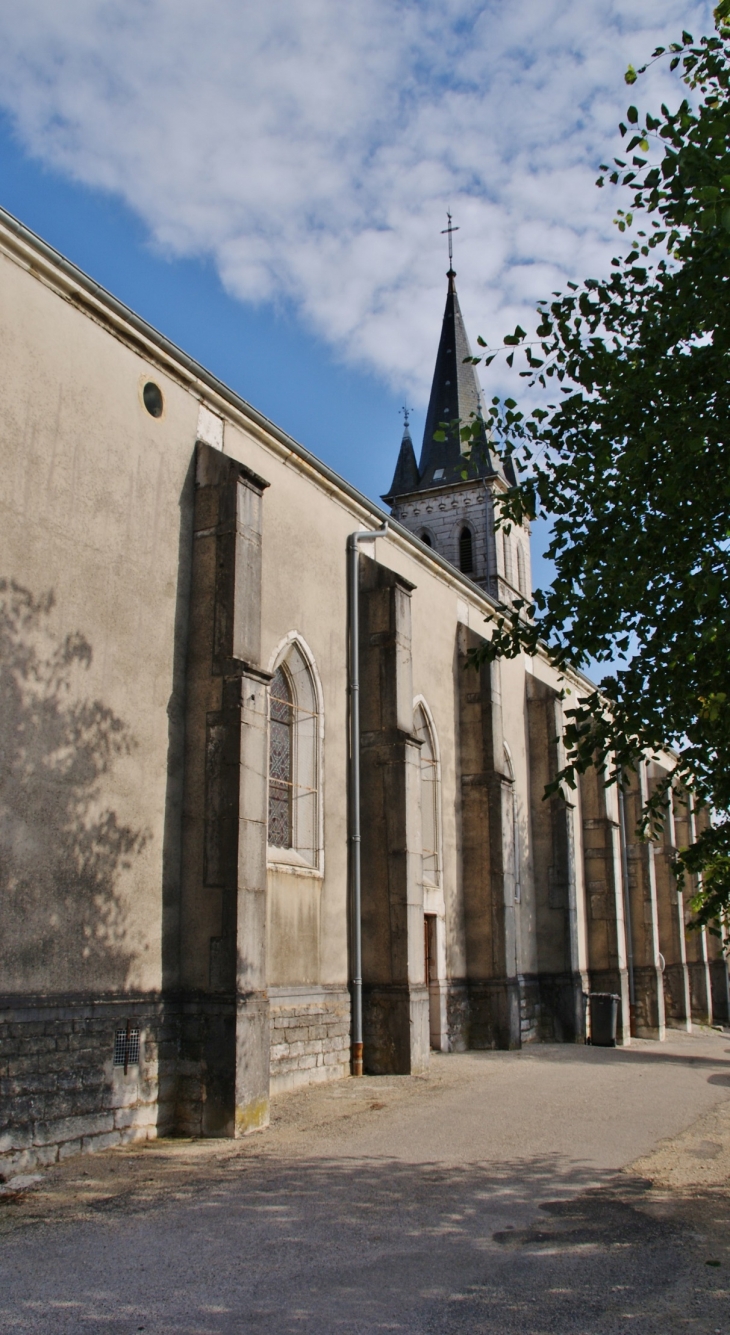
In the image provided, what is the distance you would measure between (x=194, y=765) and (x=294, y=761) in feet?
9.22

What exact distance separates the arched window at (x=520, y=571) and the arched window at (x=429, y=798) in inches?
1047

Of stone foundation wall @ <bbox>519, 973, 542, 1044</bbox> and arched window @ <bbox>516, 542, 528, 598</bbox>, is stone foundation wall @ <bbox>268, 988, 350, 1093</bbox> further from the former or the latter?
arched window @ <bbox>516, 542, 528, 598</bbox>

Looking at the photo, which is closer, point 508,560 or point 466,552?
point 466,552

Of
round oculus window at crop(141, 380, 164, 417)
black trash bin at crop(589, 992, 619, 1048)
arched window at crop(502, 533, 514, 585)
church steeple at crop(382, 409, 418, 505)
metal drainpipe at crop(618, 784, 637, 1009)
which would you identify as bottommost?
black trash bin at crop(589, 992, 619, 1048)

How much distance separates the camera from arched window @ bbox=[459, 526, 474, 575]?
4031 cm

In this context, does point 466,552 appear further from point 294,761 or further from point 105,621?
point 105,621

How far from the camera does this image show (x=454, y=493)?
4131cm

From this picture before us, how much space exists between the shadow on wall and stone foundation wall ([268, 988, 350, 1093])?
2.98 m

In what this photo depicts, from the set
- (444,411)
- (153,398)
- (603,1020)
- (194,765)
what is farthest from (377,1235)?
(444,411)

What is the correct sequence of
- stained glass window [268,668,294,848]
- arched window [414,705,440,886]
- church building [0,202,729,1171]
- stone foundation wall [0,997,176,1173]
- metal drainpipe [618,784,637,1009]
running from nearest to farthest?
1. stone foundation wall [0,997,176,1173]
2. church building [0,202,729,1171]
3. stained glass window [268,668,294,848]
4. arched window [414,705,440,886]
5. metal drainpipe [618,784,637,1009]

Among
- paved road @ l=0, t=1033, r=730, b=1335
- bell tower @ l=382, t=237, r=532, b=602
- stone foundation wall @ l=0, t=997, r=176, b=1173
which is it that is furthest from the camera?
bell tower @ l=382, t=237, r=532, b=602

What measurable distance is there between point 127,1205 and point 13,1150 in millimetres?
1397

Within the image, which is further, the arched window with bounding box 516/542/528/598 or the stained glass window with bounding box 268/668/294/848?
the arched window with bounding box 516/542/528/598

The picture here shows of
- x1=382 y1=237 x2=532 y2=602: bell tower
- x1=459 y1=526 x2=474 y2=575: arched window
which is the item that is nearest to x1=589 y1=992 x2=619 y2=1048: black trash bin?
x1=382 y1=237 x2=532 y2=602: bell tower
